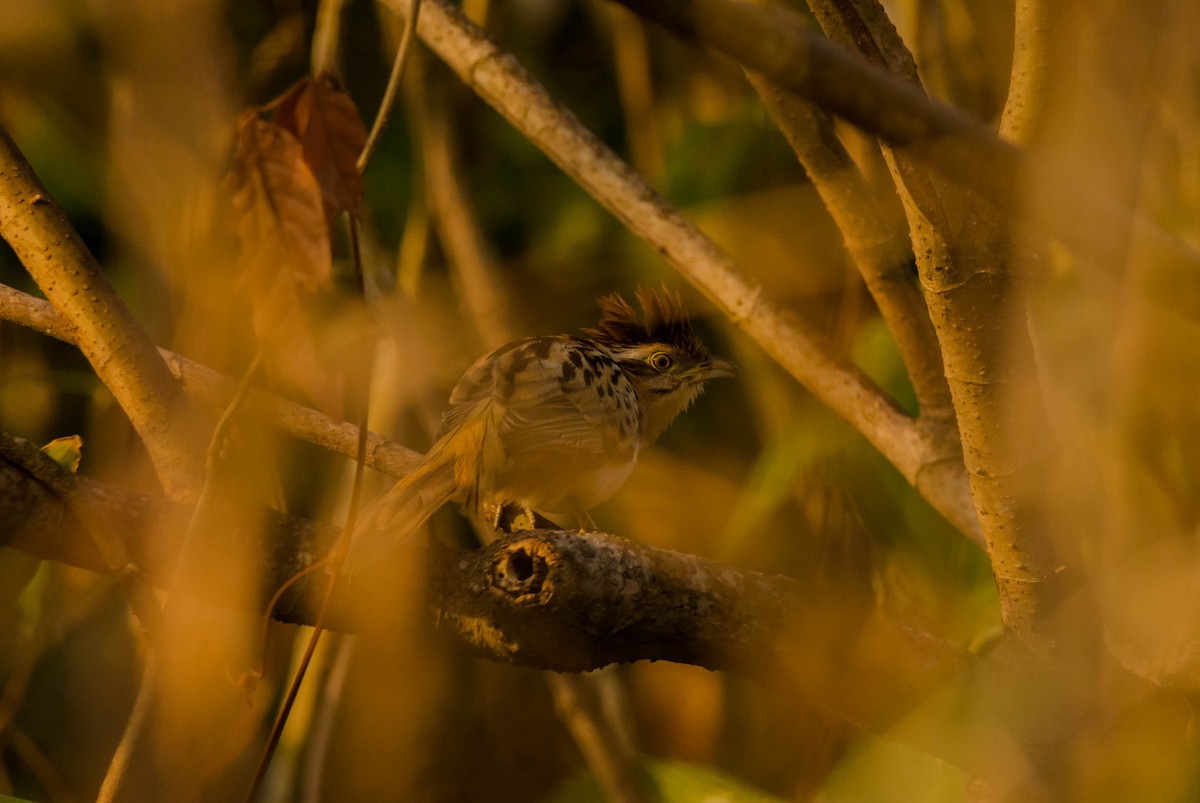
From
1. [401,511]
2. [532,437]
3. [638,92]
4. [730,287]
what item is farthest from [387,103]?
[638,92]

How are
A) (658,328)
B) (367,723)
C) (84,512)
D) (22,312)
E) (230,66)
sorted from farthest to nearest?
(367,723)
(658,328)
(230,66)
(22,312)
(84,512)

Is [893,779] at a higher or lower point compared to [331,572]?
higher

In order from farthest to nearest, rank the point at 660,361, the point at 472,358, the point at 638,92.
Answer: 1. the point at 638,92
2. the point at 472,358
3. the point at 660,361

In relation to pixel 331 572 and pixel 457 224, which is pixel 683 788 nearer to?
pixel 331 572

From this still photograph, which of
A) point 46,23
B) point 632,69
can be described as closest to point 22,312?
point 46,23

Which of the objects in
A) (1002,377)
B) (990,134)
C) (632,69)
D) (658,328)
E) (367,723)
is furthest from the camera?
(632,69)

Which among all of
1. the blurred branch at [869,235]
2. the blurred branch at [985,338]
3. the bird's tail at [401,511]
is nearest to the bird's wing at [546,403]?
the bird's tail at [401,511]

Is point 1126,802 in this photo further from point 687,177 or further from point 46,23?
point 46,23

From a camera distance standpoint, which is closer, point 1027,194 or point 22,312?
point 1027,194
